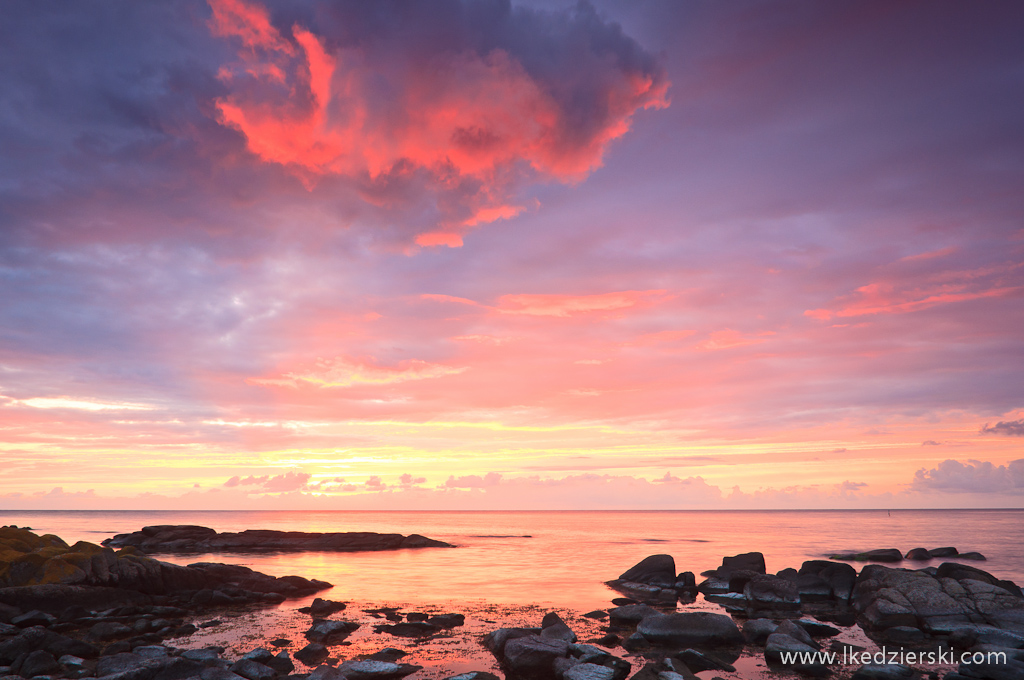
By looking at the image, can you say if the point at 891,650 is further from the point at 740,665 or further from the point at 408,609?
the point at 408,609

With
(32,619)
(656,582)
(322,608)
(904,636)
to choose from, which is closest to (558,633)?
(322,608)

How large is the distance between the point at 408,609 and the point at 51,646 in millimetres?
16602

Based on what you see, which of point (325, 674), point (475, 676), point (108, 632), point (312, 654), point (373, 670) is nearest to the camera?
point (325, 674)

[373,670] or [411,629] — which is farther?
[411,629]

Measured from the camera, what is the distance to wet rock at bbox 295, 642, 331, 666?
2072 cm

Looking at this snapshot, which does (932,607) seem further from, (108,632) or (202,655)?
(108,632)

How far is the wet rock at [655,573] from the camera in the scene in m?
41.0

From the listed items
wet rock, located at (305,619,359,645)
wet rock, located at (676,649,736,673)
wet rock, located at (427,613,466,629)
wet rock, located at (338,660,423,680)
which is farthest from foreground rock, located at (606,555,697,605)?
wet rock, located at (338,660,423,680)

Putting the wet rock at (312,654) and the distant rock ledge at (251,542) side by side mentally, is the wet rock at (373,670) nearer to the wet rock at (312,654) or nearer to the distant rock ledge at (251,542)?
the wet rock at (312,654)

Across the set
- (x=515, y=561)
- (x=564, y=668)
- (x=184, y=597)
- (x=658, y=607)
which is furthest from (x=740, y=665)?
(x=515, y=561)

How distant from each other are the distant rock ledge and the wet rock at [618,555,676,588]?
5585 cm

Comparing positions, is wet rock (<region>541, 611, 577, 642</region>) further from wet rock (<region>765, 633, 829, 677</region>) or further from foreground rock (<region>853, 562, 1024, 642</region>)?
foreground rock (<region>853, 562, 1024, 642</region>)

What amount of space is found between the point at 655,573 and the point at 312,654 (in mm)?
28085

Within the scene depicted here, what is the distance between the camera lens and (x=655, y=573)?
137 ft
